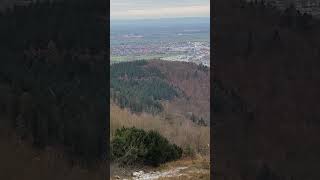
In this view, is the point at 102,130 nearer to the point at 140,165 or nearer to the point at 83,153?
the point at 83,153

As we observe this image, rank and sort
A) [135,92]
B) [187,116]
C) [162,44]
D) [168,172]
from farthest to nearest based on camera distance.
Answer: [162,44] → [135,92] → [187,116] → [168,172]

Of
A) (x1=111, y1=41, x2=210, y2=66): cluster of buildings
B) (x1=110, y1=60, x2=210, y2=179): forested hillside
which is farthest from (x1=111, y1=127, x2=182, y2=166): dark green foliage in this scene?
(x1=111, y1=41, x2=210, y2=66): cluster of buildings

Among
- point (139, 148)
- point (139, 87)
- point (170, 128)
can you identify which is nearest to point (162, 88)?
point (139, 87)
